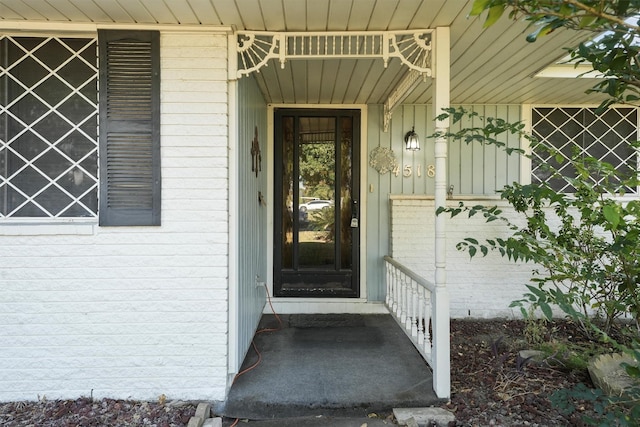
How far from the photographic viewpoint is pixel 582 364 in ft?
8.89

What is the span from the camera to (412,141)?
4.04 m

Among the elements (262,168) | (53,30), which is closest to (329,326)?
(262,168)

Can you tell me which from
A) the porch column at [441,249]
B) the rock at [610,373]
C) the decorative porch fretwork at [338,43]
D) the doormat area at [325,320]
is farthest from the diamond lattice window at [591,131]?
the doormat area at [325,320]

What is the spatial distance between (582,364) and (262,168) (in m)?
3.21

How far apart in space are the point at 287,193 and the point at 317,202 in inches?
14.1

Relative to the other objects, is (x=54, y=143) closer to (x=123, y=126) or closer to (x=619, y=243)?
(x=123, y=126)

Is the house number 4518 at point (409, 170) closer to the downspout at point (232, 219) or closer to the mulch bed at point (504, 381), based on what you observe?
the mulch bed at point (504, 381)

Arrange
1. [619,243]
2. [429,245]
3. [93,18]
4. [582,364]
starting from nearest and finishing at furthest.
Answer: [619,243] < [93,18] < [582,364] < [429,245]

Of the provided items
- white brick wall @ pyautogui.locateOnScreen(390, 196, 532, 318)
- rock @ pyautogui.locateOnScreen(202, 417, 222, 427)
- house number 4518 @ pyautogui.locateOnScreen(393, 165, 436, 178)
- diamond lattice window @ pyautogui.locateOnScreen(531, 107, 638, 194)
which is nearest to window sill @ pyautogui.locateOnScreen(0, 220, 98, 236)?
rock @ pyautogui.locateOnScreen(202, 417, 222, 427)

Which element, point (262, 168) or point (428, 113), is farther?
point (428, 113)

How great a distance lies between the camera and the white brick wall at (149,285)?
240 cm

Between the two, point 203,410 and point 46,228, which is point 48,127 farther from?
point 203,410

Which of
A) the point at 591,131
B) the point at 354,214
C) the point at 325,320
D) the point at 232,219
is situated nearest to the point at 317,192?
the point at 354,214

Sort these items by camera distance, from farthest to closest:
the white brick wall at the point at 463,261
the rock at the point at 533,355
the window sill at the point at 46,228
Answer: the white brick wall at the point at 463,261
the rock at the point at 533,355
the window sill at the point at 46,228
